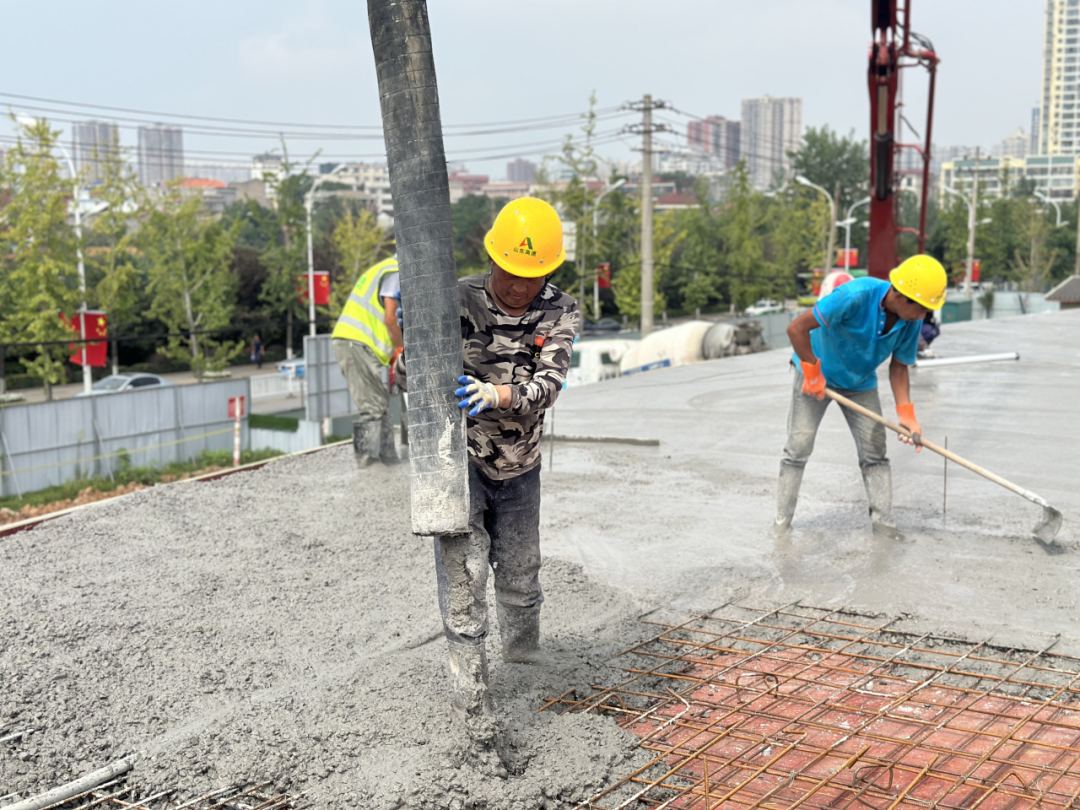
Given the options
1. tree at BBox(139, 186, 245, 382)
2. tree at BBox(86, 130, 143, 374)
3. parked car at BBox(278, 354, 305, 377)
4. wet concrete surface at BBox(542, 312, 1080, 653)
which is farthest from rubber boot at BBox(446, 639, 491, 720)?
parked car at BBox(278, 354, 305, 377)

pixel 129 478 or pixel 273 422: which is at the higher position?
pixel 129 478

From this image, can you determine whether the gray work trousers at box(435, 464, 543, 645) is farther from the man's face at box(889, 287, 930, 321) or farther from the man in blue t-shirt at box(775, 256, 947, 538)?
the man's face at box(889, 287, 930, 321)

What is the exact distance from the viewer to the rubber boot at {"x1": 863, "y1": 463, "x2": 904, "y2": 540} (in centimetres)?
564

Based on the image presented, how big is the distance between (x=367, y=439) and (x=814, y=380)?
3562 mm

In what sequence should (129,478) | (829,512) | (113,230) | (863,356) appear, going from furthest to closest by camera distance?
1. (113,230)
2. (129,478)
3. (829,512)
4. (863,356)

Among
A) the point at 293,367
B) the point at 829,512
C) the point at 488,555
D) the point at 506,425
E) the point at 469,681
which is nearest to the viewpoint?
the point at 469,681

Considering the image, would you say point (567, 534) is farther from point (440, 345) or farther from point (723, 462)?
point (440, 345)

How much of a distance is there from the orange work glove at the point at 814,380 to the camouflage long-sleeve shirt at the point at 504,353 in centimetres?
242

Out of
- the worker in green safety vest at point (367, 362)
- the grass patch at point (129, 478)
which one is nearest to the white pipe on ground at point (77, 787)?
the worker in green safety vest at point (367, 362)

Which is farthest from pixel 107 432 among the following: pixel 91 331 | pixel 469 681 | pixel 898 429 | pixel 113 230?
pixel 469 681

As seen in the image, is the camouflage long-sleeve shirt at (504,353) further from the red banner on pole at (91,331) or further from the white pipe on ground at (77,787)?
the red banner on pole at (91,331)

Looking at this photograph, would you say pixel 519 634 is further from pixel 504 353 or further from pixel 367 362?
pixel 367 362

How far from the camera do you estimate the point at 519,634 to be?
12.4ft

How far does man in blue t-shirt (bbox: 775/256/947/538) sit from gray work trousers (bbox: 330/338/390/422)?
323 centimetres
